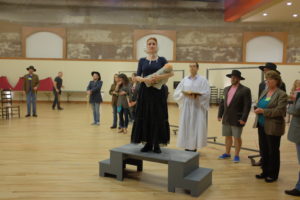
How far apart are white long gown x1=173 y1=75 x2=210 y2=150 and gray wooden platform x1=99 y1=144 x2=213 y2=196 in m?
1.09

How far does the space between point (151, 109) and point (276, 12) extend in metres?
12.0

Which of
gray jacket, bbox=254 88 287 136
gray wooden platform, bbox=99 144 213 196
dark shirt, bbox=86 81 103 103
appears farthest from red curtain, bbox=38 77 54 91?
gray jacket, bbox=254 88 287 136

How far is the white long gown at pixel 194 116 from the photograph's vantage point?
481 cm

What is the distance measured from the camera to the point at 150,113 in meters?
3.60

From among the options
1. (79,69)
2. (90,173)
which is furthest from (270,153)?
(79,69)

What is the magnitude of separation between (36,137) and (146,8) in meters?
11.3

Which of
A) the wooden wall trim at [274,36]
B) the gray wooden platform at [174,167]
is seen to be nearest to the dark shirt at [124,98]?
the gray wooden platform at [174,167]

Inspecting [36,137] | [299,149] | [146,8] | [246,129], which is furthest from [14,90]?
[299,149]

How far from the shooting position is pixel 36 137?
649 centimetres

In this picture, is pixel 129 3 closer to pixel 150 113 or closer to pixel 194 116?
pixel 194 116

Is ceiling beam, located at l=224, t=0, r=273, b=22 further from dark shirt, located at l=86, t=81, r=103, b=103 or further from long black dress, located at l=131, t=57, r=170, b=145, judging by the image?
long black dress, located at l=131, t=57, r=170, b=145

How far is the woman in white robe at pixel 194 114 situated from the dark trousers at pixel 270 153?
108 cm

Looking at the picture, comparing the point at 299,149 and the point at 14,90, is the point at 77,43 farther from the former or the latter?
the point at 299,149

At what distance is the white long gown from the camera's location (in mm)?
4809
